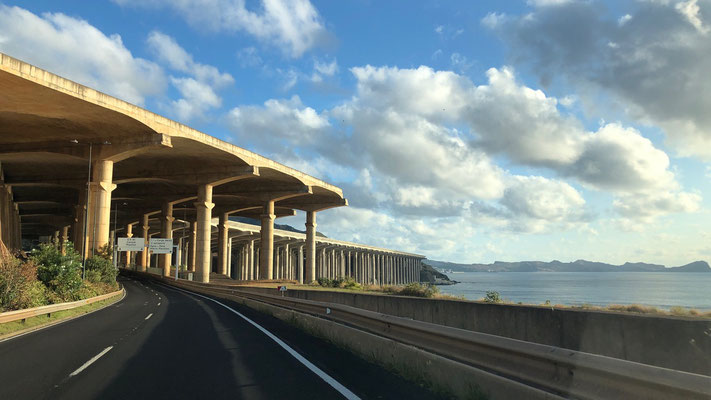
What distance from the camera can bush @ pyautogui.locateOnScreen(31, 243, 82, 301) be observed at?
27250 millimetres

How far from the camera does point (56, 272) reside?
27.5 m

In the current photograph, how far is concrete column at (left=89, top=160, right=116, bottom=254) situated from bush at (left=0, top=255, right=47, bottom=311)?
22812 mm

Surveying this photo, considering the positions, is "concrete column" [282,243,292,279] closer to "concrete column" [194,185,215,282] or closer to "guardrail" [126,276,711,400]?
"concrete column" [194,185,215,282]

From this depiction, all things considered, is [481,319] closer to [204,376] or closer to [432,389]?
[432,389]

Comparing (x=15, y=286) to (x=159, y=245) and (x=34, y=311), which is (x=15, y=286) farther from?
(x=159, y=245)

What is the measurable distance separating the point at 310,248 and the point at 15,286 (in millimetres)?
59431

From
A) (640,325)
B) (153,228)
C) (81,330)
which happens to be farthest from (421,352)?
(153,228)

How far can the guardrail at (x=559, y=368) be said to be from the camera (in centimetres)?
380

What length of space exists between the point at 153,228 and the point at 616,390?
4919 inches

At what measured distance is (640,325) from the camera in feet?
22.4

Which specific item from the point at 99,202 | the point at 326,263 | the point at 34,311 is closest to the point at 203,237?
the point at 99,202

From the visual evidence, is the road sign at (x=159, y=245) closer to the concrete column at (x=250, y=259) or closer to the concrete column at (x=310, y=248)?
the concrete column at (x=310, y=248)

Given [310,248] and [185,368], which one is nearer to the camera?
[185,368]

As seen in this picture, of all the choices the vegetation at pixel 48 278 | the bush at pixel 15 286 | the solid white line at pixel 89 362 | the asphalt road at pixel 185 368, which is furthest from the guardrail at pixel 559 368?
the vegetation at pixel 48 278
